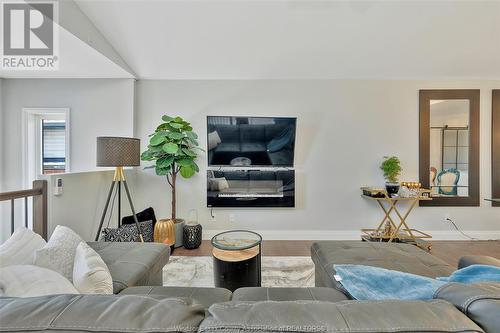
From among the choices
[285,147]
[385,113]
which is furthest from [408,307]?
[385,113]

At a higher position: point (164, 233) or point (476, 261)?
point (476, 261)

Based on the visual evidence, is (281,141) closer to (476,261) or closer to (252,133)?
(252,133)

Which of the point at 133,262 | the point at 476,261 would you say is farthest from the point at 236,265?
the point at 476,261

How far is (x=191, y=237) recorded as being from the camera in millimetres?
3424

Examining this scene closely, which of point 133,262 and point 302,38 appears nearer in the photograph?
point 133,262

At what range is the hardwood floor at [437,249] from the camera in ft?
10.7

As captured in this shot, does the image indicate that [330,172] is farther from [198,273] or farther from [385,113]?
[198,273]

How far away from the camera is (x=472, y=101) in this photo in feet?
12.7

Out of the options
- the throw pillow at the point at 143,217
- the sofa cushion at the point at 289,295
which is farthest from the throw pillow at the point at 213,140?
the sofa cushion at the point at 289,295

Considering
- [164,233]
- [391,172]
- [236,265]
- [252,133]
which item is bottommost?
[164,233]

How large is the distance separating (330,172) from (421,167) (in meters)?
1.46

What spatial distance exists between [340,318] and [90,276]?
1208 mm

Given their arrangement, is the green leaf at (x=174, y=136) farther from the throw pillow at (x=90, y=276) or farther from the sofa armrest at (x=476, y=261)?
the sofa armrest at (x=476, y=261)

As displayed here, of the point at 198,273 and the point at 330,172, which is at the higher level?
the point at 330,172
